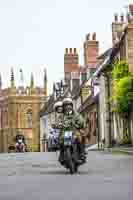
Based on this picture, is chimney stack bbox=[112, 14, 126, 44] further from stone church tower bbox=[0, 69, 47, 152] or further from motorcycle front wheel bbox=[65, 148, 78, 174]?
stone church tower bbox=[0, 69, 47, 152]

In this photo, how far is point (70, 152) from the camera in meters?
16.6

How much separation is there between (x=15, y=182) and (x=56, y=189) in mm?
2097

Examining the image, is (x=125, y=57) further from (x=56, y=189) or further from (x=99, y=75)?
(x=56, y=189)

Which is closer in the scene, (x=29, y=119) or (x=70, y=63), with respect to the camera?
(x=70, y=63)

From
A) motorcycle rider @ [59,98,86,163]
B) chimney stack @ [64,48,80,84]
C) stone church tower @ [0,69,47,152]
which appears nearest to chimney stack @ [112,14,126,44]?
chimney stack @ [64,48,80,84]

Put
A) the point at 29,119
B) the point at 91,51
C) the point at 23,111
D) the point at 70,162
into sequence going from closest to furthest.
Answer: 1. the point at 70,162
2. the point at 91,51
3. the point at 29,119
4. the point at 23,111

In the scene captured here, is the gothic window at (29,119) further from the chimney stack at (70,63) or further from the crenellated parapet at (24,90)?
the chimney stack at (70,63)

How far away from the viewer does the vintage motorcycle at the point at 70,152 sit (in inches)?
649

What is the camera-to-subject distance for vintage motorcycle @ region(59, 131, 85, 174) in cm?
1648

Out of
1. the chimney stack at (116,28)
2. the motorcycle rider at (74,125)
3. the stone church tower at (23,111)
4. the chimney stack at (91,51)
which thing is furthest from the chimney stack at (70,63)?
the motorcycle rider at (74,125)

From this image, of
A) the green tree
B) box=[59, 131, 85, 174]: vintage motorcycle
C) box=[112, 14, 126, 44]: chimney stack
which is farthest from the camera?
box=[112, 14, 126, 44]: chimney stack

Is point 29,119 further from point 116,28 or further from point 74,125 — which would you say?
point 74,125

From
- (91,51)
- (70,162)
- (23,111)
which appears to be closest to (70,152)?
(70,162)

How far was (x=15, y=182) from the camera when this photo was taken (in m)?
13.9
